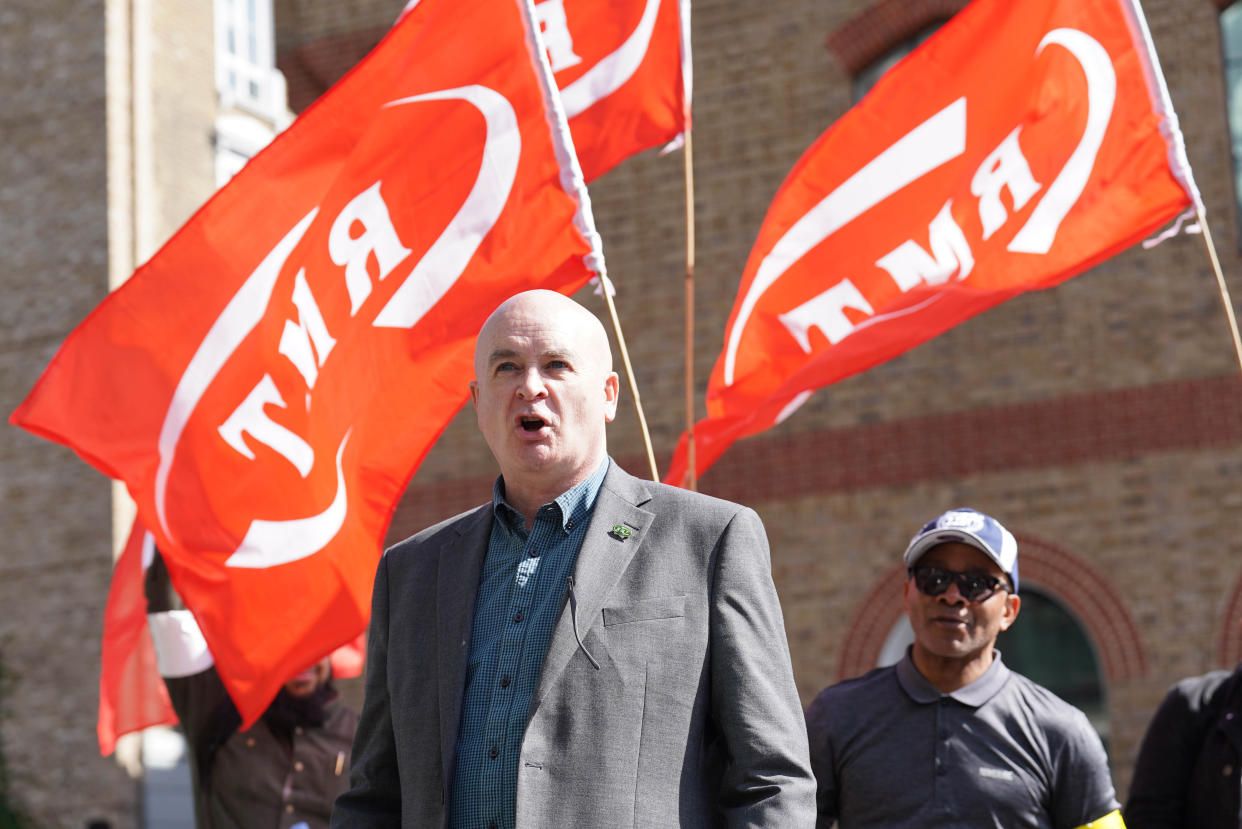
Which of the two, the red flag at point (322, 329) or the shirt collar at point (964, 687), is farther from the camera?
the red flag at point (322, 329)

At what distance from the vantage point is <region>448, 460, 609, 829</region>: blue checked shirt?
8.91 ft

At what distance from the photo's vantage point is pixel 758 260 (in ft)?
20.0

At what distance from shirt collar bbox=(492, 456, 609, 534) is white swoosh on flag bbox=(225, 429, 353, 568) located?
2.41 metres

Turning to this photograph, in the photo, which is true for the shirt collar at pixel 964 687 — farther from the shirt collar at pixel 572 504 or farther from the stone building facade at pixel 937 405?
the stone building facade at pixel 937 405

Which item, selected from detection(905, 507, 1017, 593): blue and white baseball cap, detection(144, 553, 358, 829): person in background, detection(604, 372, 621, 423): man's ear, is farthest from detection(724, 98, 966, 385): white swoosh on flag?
detection(604, 372, 621, 423): man's ear

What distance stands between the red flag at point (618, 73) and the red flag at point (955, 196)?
53cm

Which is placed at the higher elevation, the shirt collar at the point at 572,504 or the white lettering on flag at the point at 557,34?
the white lettering on flag at the point at 557,34

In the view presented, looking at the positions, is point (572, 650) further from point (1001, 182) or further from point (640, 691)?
point (1001, 182)

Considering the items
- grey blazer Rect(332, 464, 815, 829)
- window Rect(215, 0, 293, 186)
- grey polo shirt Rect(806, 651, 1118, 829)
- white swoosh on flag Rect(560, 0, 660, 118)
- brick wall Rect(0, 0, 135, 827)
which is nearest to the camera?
grey blazer Rect(332, 464, 815, 829)

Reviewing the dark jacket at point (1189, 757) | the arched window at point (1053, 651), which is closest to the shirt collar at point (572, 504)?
the dark jacket at point (1189, 757)

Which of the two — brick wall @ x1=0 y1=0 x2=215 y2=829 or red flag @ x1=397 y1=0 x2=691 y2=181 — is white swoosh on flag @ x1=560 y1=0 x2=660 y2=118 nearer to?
red flag @ x1=397 y1=0 x2=691 y2=181

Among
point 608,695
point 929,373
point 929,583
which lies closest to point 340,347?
point 929,583

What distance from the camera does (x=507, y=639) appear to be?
2811 millimetres

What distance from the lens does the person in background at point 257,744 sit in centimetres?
618
